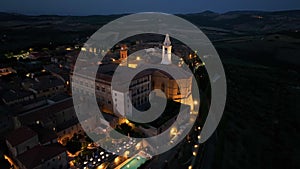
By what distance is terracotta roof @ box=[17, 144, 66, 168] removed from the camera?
20578 millimetres

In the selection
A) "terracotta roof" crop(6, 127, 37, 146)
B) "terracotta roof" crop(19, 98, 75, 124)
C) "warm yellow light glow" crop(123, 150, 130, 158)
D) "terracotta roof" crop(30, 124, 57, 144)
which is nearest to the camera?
"terracotta roof" crop(6, 127, 37, 146)

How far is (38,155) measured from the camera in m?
21.2

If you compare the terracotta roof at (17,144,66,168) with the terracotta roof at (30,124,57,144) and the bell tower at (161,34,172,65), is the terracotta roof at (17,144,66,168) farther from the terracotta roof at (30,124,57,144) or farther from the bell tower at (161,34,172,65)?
the bell tower at (161,34,172,65)

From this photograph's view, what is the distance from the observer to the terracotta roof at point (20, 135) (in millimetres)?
22766

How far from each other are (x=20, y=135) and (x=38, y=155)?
401cm

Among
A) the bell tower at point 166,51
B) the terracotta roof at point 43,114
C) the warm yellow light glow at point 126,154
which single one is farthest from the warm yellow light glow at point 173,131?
the bell tower at point 166,51

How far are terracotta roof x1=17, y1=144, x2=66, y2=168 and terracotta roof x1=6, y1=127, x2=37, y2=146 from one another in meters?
1.89

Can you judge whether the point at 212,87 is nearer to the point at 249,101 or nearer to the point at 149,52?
the point at 249,101

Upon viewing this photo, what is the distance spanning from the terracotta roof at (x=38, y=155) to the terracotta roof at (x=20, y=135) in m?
1.89

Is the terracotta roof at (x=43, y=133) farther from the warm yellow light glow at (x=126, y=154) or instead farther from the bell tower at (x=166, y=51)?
the bell tower at (x=166, y=51)

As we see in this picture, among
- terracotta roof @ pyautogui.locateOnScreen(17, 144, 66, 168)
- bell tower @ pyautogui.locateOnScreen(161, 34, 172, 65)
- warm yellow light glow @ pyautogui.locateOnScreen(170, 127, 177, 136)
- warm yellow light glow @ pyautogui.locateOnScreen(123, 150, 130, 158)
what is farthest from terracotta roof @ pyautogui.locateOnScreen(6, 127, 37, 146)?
bell tower @ pyautogui.locateOnScreen(161, 34, 172, 65)

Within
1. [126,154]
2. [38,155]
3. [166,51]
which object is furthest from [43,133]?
[166,51]

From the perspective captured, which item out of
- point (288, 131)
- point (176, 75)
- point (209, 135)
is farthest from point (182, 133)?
point (288, 131)

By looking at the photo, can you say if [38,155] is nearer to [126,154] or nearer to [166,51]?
[126,154]
